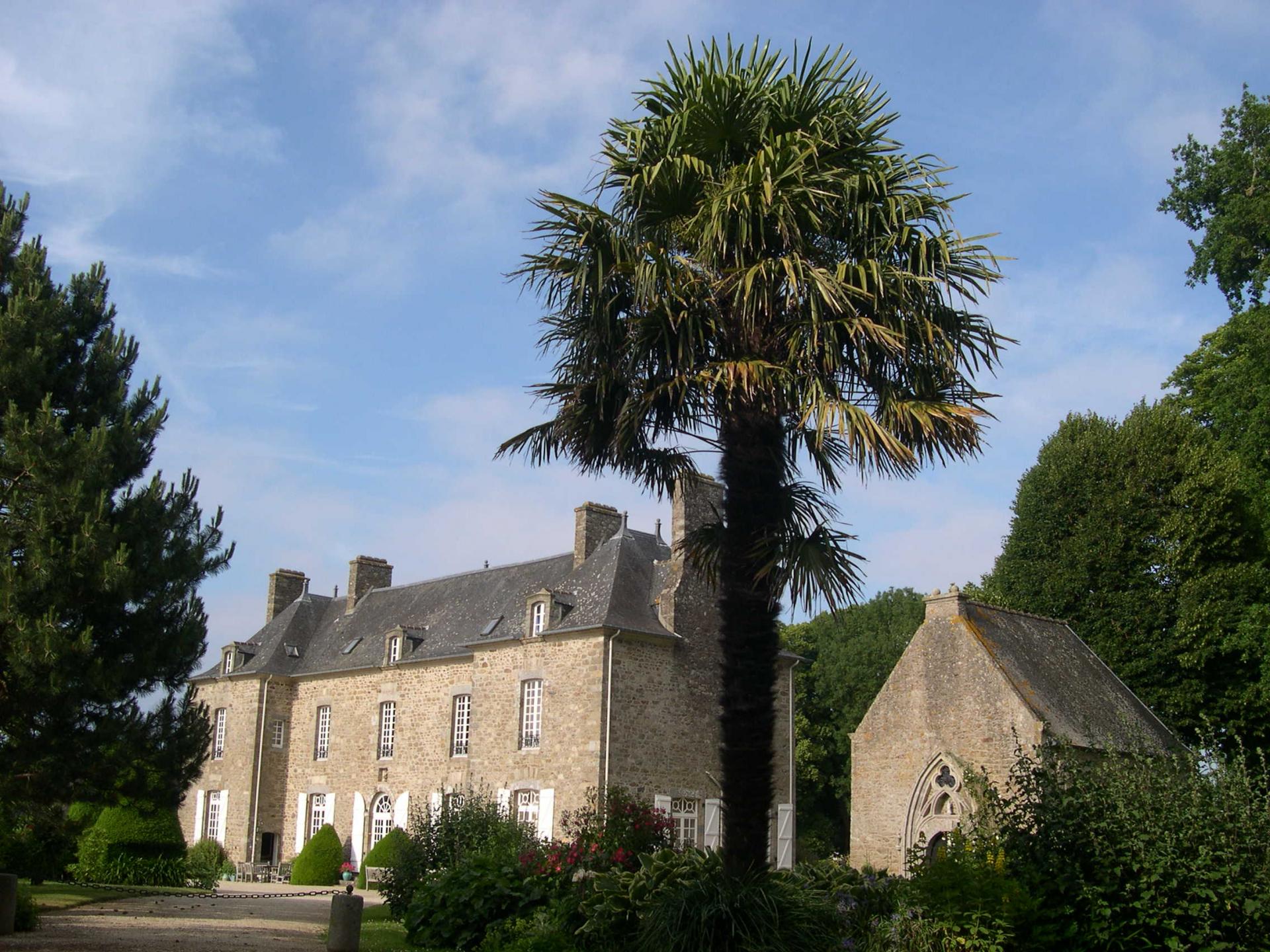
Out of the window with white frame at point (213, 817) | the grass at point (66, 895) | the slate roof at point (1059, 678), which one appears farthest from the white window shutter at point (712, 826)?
the window with white frame at point (213, 817)

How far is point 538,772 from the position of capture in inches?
989

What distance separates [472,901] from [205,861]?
69.6ft

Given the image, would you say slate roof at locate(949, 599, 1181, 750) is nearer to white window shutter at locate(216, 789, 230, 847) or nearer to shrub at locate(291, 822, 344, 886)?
shrub at locate(291, 822, 344, 886)

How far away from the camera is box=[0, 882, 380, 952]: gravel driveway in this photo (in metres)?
11.6

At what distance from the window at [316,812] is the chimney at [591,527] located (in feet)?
34.0

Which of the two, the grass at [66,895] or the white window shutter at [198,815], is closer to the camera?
the grass at [66,895]

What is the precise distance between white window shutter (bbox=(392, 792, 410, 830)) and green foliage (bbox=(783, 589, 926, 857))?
1649 cm

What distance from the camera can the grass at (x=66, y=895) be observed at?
1680cm

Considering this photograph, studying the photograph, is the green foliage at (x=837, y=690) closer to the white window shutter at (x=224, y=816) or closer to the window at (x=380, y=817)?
the window at (x=380, y=817)

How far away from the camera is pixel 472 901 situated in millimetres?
12219

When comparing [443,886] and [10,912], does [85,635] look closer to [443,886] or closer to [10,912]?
[10,912]

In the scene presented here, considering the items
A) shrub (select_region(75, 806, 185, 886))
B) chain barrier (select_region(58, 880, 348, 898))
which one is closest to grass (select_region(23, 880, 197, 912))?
chain barrier (select_region(58, 880, 348, 898))

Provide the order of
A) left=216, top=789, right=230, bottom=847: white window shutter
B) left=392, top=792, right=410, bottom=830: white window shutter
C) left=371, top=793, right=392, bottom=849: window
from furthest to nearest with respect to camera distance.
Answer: left=216, top=789, right=230, bottom=847: white window shutter
left=371, top=793, right=392, bottom=849: window
left=392, top=792, right=410, bottom=830: white window shutter

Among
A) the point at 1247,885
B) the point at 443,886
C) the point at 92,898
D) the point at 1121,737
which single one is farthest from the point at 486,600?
the point at 1247,885
